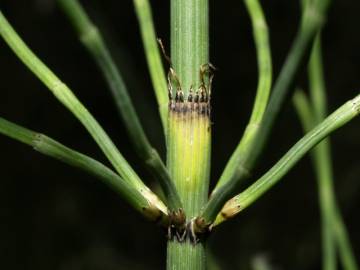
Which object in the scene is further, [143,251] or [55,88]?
[143,251]

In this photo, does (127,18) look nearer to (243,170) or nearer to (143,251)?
(143,251)

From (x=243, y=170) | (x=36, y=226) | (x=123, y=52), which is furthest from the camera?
(x=36, y=226)

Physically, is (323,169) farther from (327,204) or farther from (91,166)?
(91,166)

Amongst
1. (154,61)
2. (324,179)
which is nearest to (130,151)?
(324,179)

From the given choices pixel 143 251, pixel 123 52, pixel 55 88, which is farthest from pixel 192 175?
pixel 143 251

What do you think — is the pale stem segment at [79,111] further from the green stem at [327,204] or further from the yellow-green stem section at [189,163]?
the green stem at [327,204]

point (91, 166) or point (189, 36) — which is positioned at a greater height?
point (189, 36)
